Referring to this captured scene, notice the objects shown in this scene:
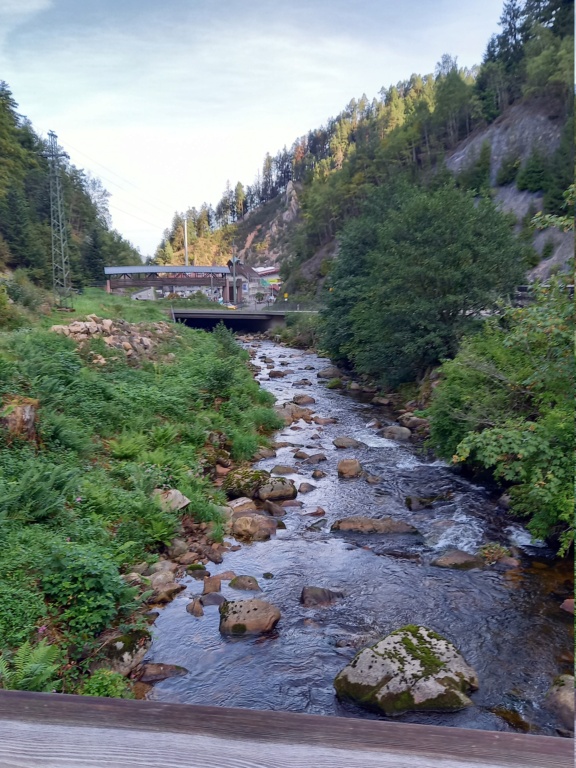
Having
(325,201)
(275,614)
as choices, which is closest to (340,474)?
(275,614)

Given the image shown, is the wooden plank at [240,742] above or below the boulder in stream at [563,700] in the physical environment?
above

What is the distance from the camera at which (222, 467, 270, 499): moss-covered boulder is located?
424 inches

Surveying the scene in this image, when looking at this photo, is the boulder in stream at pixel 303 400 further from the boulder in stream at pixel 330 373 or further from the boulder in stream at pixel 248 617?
the boulder in stream at pixel 248 617

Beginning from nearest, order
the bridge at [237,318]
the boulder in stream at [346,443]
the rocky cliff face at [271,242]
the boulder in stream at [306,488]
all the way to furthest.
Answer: the boulder in stream at [306,488] → the boulder in stream at [346,443] → the bridge at [237,318] → the rocky cliff face at [271,242]

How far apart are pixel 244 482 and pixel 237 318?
34731 mm

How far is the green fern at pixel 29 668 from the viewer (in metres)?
4.48

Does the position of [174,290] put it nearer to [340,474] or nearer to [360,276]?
[360,276]

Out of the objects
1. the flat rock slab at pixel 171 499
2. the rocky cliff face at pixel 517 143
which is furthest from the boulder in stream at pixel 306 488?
the rocky cliff face at pixel 517 143

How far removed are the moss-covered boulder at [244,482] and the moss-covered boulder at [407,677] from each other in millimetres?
5250

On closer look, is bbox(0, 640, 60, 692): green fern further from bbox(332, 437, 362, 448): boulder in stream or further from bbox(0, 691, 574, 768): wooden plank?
bbox(332, 437, 362, 448): boulder in stream

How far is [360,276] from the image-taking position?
2498 centimetres


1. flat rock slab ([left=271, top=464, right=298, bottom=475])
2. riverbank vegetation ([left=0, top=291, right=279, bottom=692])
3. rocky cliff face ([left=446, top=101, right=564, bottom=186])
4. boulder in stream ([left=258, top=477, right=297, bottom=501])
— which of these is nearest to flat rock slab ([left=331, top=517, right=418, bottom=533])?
boulder in stream ([left=258, top=477, right=297, bottom=501])

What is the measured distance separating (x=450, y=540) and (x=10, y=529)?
239 inches

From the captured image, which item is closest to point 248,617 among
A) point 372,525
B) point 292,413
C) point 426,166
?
point 372,525
